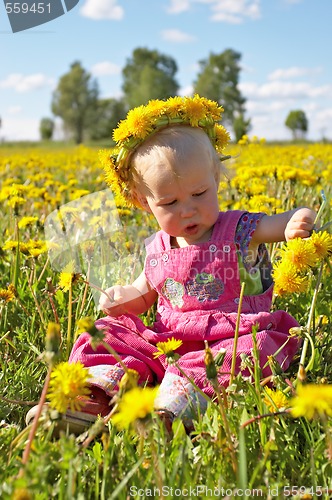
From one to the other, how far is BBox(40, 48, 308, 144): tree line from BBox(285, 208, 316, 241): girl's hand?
4667cm

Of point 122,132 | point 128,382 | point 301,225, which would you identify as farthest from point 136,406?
point 122,132

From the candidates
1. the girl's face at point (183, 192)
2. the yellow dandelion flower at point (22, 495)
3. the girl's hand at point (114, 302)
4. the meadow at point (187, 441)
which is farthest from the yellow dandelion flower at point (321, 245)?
the yellow dandelion flower at point (22, 495)

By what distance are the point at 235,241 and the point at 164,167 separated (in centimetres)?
31

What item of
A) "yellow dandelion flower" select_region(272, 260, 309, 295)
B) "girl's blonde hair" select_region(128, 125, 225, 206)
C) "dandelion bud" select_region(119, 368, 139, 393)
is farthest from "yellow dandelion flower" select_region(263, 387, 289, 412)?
"girl's blonde hair" select_region(128, 125, 225, 206)

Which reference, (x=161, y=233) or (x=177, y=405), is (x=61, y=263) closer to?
(x=161, y=233)

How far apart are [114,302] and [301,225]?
600 millimetres

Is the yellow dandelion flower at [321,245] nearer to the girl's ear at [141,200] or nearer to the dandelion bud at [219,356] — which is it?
the dandelion bud at [219,356]

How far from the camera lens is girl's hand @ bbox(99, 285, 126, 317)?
6.00 feet

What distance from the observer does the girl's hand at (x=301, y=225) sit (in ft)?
5.18

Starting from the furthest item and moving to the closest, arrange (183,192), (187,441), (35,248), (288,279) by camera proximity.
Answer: (35,248), (183,192), (288,279), (187,441)

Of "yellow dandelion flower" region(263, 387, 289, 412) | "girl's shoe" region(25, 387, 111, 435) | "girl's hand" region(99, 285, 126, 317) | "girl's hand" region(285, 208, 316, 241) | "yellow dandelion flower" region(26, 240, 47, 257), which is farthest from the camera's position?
"yellow dandelion flower" region(26, 240, 47, 257)

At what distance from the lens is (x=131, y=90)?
174 feet

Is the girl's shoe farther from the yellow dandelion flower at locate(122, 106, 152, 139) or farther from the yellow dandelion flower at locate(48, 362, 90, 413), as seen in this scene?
the yellow dandelion flower at locate(122, 106, 152, 139)

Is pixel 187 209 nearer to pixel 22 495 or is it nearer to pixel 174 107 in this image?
pixel 174 107
